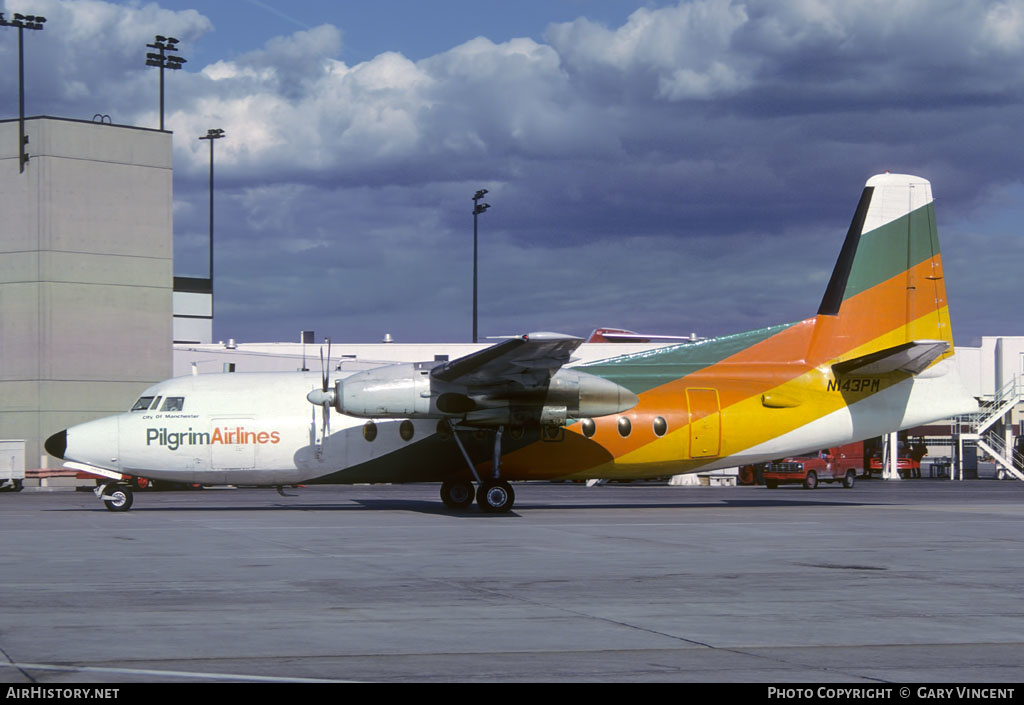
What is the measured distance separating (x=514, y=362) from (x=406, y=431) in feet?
12.4

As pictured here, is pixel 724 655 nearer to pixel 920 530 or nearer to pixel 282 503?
pixel 920 530

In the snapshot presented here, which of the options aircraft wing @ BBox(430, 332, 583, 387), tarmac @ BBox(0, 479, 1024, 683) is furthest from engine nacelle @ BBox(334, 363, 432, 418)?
tarmac @ BBox(0, 479, 1024, 683)

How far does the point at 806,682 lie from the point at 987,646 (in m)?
2.29

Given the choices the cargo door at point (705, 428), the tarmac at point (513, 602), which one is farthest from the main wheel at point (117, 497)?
the cargo door at point (705, 428)

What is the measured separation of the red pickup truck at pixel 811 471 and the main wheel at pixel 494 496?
23393 mm

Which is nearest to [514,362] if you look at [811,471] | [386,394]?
[386,394]

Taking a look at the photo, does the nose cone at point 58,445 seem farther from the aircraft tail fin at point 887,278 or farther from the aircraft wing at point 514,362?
the aircraft tail fin at point 887,278

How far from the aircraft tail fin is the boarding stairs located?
95.4 feet

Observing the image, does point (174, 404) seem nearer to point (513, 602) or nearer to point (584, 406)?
point (584, 406)

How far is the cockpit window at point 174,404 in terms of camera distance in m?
26.2

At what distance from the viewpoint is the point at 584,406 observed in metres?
25.7

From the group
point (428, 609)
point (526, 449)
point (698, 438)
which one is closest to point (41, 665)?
point (428, 609)

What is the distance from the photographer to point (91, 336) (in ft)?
160

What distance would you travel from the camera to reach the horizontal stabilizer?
87.8 ft
